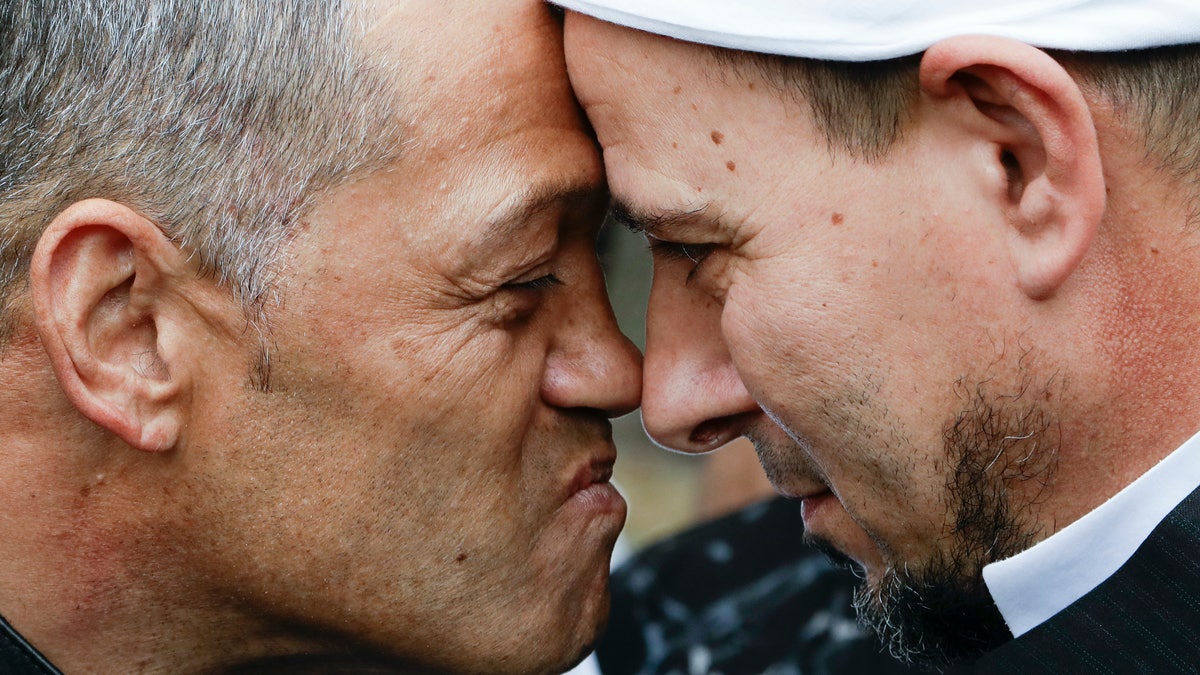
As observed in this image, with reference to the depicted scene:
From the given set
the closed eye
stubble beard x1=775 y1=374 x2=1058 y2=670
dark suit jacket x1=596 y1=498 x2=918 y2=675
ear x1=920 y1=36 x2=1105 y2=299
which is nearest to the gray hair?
the closed eye

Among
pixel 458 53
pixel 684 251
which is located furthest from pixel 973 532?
pixel 458 53

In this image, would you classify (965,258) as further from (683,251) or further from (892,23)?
(683,251)

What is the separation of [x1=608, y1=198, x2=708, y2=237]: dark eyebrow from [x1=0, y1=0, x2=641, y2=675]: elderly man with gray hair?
0.10 metres

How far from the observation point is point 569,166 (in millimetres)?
2418

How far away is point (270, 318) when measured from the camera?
225 centimetres

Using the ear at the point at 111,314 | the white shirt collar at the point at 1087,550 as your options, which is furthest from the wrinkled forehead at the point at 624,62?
the white shirt collar at the point at 1087,550

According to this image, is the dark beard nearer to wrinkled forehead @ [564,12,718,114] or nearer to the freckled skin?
the freckled skin

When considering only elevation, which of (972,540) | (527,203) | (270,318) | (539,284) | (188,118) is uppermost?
(188,118)

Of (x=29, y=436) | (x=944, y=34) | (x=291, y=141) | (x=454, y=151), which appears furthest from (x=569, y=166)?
(x=29, y=436)

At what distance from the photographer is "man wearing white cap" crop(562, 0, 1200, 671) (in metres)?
2.04

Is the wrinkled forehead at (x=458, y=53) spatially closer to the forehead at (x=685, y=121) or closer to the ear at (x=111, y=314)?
the forehead at (x=685, y=121)

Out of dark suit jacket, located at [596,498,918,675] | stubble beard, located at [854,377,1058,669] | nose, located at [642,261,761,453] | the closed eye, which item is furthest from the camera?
dark suit jacket, located at [596,498,918,675]

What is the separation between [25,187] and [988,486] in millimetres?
1799

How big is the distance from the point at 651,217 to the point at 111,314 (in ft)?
3.22
